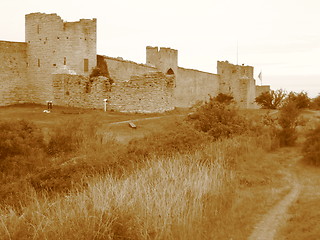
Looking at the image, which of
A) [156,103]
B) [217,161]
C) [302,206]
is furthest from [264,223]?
[156,103]

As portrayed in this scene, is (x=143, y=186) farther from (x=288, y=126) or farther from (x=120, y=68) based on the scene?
(x=120, y=68)

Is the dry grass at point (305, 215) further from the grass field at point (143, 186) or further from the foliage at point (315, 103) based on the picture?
the foliage at point (315, 103)

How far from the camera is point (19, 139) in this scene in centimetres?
1188

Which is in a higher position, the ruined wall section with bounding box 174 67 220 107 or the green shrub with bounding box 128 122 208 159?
the ruined wall section with bounding box 174 67 220 107

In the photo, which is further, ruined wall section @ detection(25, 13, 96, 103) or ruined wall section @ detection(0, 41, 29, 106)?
ruined wall section @ detection(25, 13, 96, 103)

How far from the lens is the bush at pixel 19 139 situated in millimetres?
11609

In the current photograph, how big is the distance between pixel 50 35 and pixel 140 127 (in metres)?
13.3

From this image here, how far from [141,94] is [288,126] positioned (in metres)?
8.42

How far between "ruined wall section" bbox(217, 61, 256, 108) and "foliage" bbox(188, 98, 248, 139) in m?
24.5

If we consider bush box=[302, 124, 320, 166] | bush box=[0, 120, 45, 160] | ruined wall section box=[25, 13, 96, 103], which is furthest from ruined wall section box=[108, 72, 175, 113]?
bush box=[302, 124, 320, 166]

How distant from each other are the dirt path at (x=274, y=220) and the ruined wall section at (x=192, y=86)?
2545cm

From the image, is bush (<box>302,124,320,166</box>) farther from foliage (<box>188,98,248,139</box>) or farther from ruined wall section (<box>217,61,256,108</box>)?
ruined wall section (<box>217,61,256,108</box>)

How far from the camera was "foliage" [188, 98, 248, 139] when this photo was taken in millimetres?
14984

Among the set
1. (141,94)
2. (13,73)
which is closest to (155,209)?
(141,94)
